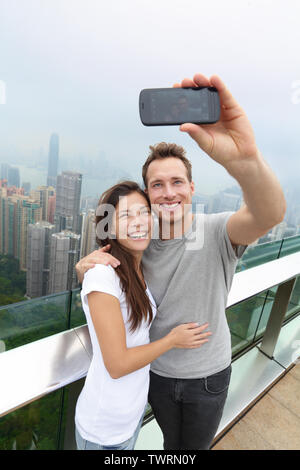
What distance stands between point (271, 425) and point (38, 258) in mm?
5192

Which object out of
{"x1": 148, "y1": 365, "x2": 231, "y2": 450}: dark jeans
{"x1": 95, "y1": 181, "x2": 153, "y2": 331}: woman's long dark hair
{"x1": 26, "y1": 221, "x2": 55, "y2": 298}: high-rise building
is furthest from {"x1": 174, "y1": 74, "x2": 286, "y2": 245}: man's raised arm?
{"x1": 26, "y1": 221, "x2": 55, "y2": 298}: high-rise building

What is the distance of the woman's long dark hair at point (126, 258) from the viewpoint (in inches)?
28.5

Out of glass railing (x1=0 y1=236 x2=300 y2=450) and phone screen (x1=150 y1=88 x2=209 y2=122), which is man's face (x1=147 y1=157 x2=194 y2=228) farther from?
glass railing (x1=0 y1=236 x2=300 y2=450)

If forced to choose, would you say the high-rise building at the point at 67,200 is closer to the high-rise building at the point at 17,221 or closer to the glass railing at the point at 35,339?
the high-rise building at the point at 17,221

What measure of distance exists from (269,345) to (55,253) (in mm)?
3884

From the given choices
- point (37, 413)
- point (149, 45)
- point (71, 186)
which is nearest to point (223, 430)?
point (37, 413)

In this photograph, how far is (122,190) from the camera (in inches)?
33.5

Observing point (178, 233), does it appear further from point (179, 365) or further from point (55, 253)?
point (55, 253)

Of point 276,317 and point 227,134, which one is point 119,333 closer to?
point 227,134

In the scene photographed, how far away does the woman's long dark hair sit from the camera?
2.37 ft

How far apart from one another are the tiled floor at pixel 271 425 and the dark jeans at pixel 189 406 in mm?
723

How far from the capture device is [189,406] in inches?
34.1

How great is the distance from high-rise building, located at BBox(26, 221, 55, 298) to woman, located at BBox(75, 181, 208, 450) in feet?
13.4

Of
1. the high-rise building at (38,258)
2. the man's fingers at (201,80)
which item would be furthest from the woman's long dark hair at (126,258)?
the high-rise building at (38,258)
